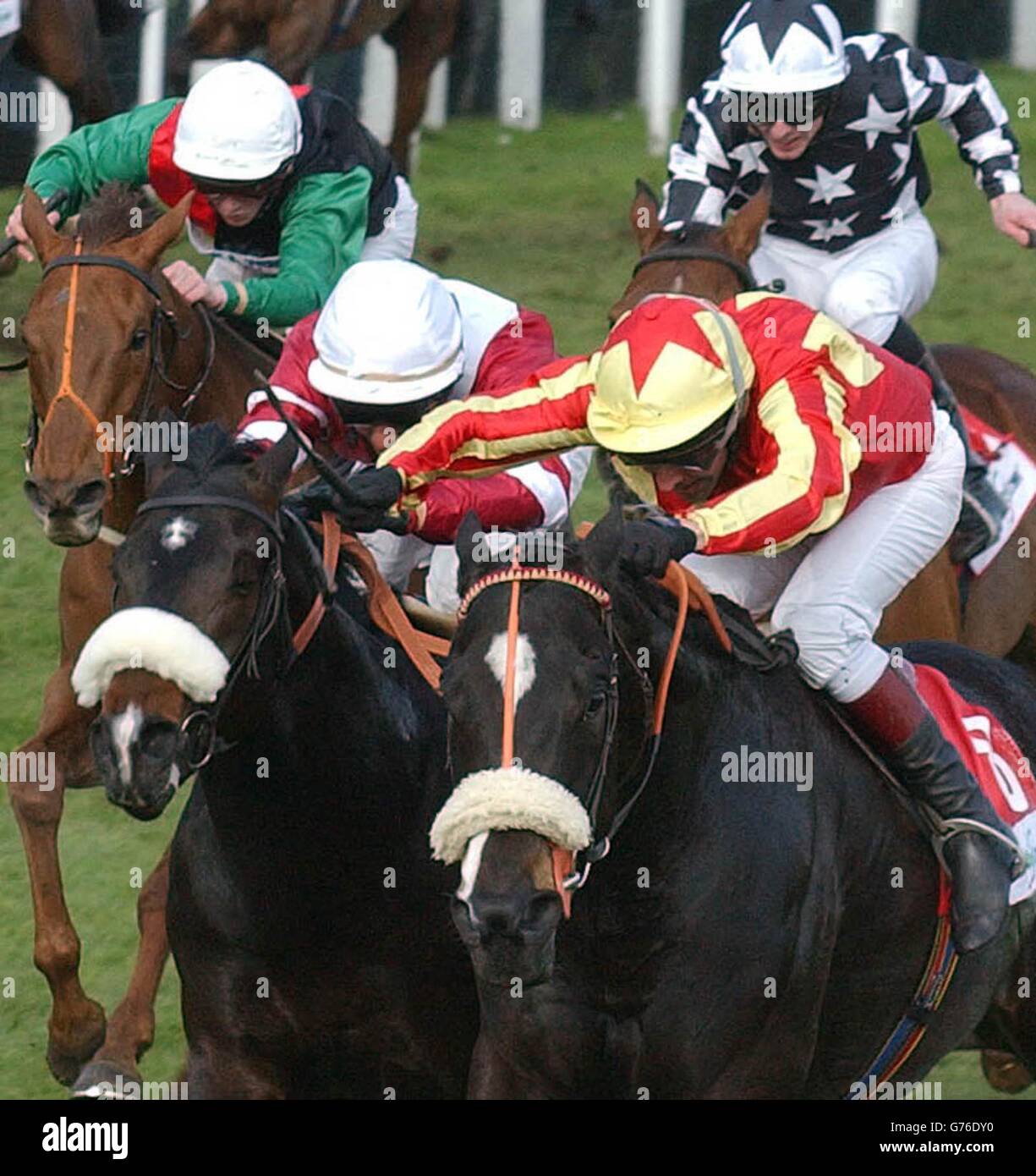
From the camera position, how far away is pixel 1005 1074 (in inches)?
225

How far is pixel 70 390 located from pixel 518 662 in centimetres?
185

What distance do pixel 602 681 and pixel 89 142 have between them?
128 inches

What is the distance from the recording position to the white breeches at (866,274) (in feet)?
21.7

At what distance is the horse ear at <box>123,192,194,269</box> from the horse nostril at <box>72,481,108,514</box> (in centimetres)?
56

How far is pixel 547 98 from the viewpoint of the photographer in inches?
515

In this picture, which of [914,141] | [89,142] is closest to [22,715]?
[89,142]

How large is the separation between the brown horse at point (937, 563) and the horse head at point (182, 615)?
2.00m

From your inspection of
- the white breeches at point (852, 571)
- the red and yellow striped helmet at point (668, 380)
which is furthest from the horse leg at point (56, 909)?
the red and yellow striped helmet at point (668, 380)

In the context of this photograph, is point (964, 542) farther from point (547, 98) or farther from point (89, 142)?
point (547, 98)

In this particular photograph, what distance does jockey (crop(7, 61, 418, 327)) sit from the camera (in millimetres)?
6121

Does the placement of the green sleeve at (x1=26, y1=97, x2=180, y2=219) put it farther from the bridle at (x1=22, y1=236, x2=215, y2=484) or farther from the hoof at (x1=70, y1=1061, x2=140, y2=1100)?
the hoof at (x1=70, y1=1061, x2=140, y2=1100)

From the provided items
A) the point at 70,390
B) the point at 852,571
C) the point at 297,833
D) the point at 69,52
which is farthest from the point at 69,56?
the point at 297,833

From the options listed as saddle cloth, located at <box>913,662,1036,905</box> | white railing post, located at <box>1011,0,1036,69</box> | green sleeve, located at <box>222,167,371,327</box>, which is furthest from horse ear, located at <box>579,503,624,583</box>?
white railing post, located at <box>1011,0,1036,69</box>

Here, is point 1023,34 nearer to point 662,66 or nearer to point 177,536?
point 662,66
